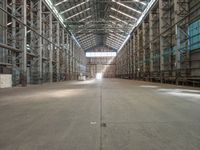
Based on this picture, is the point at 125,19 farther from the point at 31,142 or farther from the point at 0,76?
the point at 31,142

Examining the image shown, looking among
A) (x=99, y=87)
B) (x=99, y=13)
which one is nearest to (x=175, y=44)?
(x=99, y=87)

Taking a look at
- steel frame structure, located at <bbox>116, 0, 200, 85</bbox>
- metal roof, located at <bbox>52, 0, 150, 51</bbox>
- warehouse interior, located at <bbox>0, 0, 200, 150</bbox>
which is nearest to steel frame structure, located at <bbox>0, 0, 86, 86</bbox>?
warehouse interior, located at <bbox>0, 0, 200, 150</bbox>

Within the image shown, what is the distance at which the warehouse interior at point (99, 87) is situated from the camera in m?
3.09

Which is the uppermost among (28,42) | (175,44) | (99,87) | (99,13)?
(99,13)

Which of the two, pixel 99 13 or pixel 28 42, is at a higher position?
pixel 99 13

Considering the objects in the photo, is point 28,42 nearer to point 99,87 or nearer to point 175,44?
point 99,87

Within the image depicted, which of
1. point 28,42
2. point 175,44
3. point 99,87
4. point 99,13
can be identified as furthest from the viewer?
point 99,13

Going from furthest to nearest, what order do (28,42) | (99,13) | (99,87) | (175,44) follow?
(99,13), (28,42), (175,44), (99,87)

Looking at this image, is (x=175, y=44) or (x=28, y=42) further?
(x=28, y=42)

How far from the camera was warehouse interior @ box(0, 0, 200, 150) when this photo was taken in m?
3.09

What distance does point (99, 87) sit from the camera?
15.5 metres

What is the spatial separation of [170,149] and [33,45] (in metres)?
20.5

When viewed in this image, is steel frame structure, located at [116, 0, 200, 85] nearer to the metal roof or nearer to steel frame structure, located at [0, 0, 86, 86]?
the metal roof

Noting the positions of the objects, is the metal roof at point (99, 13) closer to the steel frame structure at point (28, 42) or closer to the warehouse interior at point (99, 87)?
the warehouse interior at point (99, 87)
